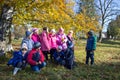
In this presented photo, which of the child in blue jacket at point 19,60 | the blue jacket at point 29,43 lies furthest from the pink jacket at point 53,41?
the child in blue jacket at point 19,60

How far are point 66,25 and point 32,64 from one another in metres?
3.79

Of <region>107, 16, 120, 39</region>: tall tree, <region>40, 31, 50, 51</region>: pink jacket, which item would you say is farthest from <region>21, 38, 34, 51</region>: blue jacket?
<region>107, 16, 120, 39</region>: tall tree

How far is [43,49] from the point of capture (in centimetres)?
1153

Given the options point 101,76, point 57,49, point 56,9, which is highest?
point 56,9

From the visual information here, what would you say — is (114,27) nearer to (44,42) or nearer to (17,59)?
(44,42)

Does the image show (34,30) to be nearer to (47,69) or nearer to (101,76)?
(47,69)

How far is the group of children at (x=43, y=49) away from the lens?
9.46 metres

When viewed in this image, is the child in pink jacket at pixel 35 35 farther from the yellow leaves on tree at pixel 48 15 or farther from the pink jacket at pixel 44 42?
the yellow leaves on tree at pixel 48 15

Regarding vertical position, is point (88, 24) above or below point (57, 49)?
above

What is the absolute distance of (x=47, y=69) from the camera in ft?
33.4

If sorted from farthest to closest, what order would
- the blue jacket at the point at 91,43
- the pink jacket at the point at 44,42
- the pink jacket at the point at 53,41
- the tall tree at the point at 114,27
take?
1. the tall tree at the point at 114,27
2. the blue jacket at the point at 91,43
3. the pink jacket at the point at 53,41
4. the pink jacket at the point at 44,42

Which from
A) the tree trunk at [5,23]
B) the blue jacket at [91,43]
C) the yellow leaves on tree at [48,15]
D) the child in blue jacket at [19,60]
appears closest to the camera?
the child in blue jacket at [19,60]

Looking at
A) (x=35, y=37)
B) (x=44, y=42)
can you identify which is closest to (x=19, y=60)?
(x=35, y=37)

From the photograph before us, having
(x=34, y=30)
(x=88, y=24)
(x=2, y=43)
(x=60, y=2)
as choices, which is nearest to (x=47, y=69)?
(x=34, y=30)
